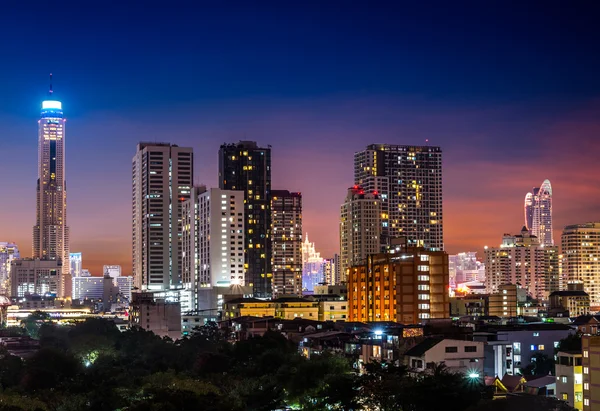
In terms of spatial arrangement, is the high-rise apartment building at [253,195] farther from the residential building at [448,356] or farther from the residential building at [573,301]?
the residential building at [448,356]

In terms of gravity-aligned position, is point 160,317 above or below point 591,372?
above

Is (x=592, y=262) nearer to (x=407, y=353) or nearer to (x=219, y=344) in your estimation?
(x=219, y=344)

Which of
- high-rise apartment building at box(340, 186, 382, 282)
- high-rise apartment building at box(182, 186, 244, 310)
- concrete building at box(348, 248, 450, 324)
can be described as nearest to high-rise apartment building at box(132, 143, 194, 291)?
high-rise apartment building at box(182, 186, 244, 310)

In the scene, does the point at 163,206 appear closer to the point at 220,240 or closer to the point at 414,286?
the point at 220,240

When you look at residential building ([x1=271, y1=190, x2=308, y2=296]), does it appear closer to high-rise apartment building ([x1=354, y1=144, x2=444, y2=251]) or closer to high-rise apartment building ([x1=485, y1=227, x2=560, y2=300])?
high-rise apartment building ([x1=354, y1=144, x2=444, y2=251])

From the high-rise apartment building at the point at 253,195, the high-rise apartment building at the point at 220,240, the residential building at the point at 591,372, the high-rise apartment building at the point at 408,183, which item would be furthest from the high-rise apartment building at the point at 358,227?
the residential building at the point at 591,372

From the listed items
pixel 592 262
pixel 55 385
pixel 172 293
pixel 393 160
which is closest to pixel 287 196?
pixel 393 160

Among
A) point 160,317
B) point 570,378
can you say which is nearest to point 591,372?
point 570,378
